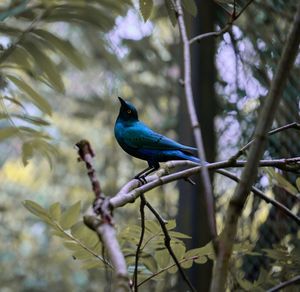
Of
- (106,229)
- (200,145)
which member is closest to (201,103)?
(200,145)

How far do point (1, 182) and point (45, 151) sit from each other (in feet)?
13.2

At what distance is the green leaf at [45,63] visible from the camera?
1.01 m

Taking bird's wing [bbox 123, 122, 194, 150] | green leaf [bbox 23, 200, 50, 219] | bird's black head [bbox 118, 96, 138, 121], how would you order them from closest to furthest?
green leaf [bbox 23, 200, 50, 219] < bird's wing [bbox 123, 122, 194, 150] < bird's black head [bbox 118, 96, 138, 121]

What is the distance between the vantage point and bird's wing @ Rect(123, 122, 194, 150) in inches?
57.1

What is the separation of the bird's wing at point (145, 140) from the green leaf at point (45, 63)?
0.51 meters

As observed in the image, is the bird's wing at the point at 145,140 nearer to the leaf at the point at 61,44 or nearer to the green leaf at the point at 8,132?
the green leaf at the point at 8,132

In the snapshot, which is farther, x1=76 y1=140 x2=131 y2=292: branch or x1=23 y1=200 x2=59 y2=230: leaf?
x1=23 y1=200 x2=59 y2=230: leaf

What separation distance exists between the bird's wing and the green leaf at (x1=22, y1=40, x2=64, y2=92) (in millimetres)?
511

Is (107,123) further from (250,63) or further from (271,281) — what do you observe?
(271,281)

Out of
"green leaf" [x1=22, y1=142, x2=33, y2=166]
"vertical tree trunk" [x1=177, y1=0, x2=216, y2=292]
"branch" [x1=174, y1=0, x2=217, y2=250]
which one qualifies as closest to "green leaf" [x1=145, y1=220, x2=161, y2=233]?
"branch" [x1=174, y1=0, x2=217, y2=250]

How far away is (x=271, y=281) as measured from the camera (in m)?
1.00

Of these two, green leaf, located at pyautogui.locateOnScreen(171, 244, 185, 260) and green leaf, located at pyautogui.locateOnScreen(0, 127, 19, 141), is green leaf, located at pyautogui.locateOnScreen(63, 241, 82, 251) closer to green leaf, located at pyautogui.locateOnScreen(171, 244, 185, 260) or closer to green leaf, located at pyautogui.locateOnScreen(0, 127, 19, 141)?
green leaf, located at pyautogui.locateOnScreen(171, 244, 185, 260)

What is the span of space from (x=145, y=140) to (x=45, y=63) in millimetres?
584

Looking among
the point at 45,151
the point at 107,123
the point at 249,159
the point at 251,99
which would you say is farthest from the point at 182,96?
the point at 107,123
